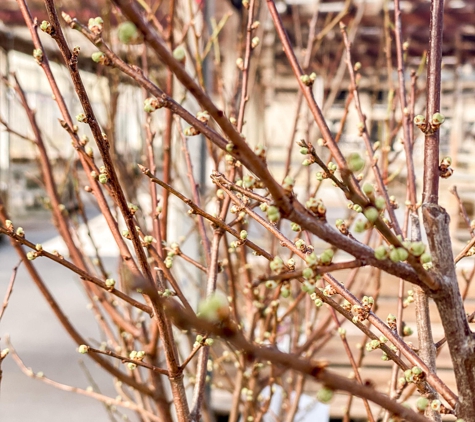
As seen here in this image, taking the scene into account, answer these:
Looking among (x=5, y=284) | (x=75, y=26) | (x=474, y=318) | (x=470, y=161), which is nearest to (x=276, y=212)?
(x=75, y=26)

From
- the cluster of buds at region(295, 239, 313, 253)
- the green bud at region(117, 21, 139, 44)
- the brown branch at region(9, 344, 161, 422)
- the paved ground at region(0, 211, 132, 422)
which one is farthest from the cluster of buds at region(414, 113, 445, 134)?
the paved ground at region(0, 211, 132, 422)

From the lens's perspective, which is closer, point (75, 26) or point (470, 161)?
point (75, 26)

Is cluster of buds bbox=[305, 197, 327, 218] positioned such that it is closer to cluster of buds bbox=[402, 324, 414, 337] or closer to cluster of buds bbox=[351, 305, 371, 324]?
cluster of buds bbox=[351, 305, 371, 324]

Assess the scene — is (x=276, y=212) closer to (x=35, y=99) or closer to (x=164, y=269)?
(x=164, y=269)

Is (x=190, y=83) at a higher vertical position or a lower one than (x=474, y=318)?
higher

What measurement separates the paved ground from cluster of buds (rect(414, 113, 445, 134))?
2013 millimetres

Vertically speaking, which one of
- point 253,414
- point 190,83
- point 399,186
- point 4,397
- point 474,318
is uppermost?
point 399,186

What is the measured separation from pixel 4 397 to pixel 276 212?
117 inches

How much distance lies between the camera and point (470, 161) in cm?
564

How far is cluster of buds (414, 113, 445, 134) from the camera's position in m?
0.46

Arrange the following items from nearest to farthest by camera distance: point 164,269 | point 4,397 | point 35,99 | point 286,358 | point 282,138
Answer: point 286,358, point 164,269, point 4,397, point 35,99, point 282,138

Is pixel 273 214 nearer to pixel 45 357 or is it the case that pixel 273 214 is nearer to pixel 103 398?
pixel 103 398

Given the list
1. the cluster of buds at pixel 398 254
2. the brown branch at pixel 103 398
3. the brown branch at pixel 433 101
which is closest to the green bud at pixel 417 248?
the cluster of buds at pixel 398 254

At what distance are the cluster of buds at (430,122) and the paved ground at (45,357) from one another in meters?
2.01
